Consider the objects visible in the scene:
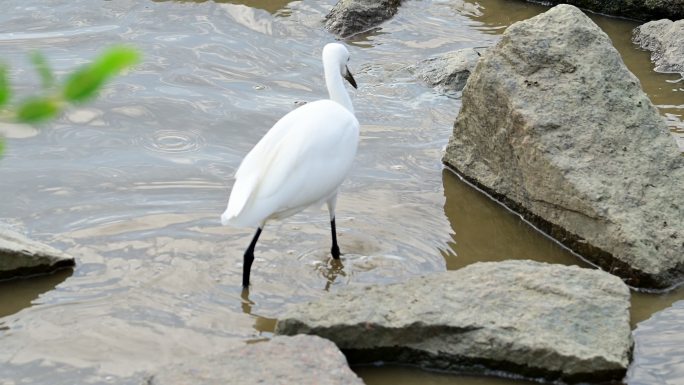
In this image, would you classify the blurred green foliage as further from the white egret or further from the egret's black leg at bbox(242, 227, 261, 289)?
the egret's black leg at bbox(242, 227, 261, 289)

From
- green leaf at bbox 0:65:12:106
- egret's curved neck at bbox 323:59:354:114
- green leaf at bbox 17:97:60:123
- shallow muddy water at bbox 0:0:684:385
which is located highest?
green leaf at bbox 0:65:12:106

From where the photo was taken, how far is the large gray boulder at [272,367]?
373cm

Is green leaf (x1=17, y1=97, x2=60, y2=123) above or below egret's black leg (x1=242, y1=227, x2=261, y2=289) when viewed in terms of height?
above

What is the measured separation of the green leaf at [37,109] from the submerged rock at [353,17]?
7660mm

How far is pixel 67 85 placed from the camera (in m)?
1.26

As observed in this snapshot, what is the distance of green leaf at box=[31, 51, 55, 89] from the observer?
1208mm

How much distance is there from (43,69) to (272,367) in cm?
272

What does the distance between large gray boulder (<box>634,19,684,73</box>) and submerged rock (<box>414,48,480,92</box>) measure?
4.97 ft

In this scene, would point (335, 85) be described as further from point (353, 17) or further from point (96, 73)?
point (96, 73)

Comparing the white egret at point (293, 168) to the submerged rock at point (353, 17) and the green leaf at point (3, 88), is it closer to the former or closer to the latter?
the green leaf at point (3, 88)

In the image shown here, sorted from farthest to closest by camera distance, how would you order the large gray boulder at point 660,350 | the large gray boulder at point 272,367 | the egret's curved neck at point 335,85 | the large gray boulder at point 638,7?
the large gray boulder at point 638,7 → the egret's curved neck at point 335,85 → the large gray boulder at point 660,350 → the large gray boulder at point 272,367

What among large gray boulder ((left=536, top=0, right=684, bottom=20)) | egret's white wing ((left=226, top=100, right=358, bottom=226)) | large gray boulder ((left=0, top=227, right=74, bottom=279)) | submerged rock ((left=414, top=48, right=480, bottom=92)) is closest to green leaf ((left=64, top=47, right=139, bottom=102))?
egret's white wing ((left=226, top=100, right=358, bottom=226))

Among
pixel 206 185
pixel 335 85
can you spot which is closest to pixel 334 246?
pixel 335 85

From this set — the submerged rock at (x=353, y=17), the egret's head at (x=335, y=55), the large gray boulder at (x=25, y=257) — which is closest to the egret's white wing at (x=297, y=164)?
the egret's head at (x=335, y=55)
